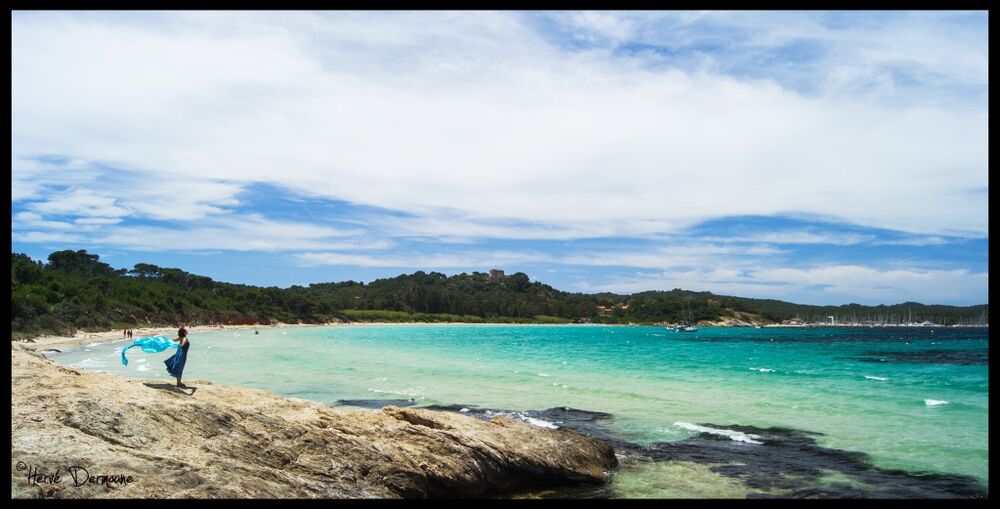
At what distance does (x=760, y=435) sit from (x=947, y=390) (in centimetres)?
1788

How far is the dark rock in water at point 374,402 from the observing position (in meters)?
23.0

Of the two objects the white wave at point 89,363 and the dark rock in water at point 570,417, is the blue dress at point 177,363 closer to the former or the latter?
the dark rock in water at point 570,417

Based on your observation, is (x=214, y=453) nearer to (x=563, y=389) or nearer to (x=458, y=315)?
(x=563, y=389)

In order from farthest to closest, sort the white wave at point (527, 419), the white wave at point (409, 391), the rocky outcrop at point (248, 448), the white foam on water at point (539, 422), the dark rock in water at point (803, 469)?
the white wave at point (409, 391) < the white wave at point (527, 419) < the white foam on water at point (539, 422) < the dark rock in water at point (803, 469) < the rocky outcrop at point (248, 448)

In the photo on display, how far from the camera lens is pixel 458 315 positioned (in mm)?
199625

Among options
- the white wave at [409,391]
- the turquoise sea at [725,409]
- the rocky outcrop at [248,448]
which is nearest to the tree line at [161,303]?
the turquoise sea at [725,409]

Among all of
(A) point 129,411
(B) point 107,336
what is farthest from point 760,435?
(B) point 107,336

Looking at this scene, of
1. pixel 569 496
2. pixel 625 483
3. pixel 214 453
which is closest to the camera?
pixel 214 453

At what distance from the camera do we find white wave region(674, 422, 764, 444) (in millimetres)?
17188

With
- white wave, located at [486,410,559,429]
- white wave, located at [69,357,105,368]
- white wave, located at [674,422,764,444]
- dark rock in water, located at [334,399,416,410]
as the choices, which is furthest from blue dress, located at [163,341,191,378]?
white wave, located at [69,357,105,368]

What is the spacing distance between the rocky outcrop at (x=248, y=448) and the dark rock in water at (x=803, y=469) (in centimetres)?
286

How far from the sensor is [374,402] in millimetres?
23750

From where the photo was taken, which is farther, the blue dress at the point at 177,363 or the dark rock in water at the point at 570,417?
the dark rock in water at the point at 570,417

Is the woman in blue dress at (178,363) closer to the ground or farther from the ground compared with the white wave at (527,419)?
farther from the ground
